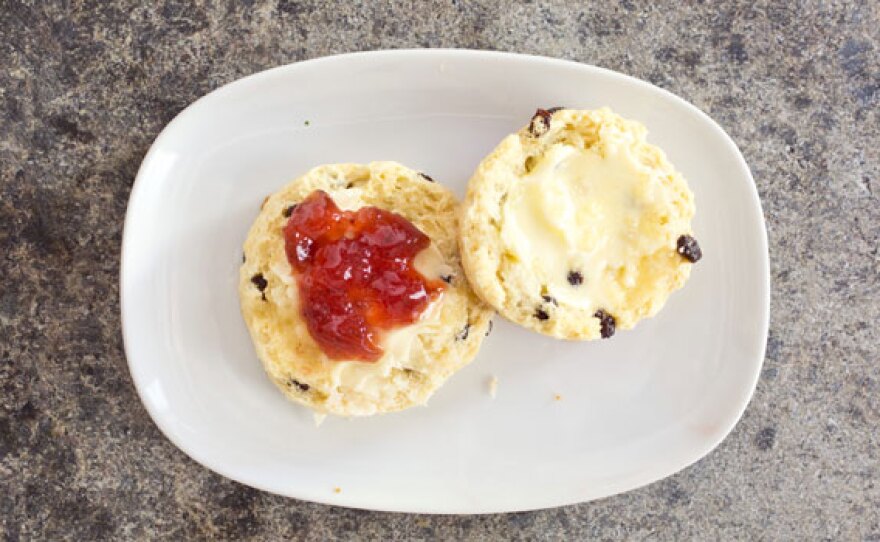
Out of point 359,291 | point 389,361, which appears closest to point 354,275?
point 359,291

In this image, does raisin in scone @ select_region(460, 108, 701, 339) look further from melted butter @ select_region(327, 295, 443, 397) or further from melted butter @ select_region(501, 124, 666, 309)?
melted butter @ select_region(327, 295, 443, 397)

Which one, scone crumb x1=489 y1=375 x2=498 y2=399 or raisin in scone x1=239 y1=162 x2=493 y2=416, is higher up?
raisin in scone x1=239 y1=162 x2=493 y2=416

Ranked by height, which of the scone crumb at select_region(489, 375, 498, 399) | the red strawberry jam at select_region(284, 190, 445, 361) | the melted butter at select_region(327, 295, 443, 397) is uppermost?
the red strawberry jam at select_region(284, 190, 445, 361)

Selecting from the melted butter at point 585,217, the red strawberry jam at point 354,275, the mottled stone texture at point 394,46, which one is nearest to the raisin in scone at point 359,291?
the red strawberry jam at point 354,275

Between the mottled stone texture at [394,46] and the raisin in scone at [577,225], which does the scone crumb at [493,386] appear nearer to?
the raisin in scone at [577,225]

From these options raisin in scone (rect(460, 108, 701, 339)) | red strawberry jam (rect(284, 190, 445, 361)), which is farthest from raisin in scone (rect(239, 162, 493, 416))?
raisin in scone (rect(460, 108, 701, 339))

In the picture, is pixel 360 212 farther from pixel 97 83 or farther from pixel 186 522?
pixel 186 522

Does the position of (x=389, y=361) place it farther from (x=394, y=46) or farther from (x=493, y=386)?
(x=394, y=46)
